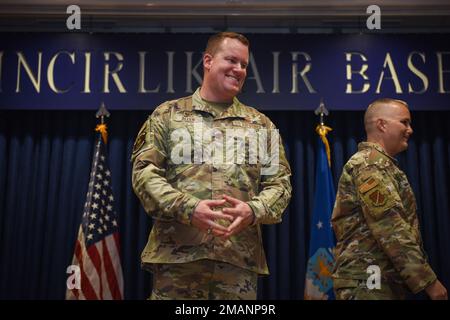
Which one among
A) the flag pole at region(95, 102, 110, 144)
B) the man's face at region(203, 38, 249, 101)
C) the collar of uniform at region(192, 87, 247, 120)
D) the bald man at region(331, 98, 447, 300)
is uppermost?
the flag pole at region(95, 102, 110, 144)

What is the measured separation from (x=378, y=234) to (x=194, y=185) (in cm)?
80

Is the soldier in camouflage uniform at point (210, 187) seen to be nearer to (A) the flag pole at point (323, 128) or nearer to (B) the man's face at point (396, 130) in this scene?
Result: (B) the man's face at point (396, 130)

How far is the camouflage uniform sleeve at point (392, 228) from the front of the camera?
2.32 meters

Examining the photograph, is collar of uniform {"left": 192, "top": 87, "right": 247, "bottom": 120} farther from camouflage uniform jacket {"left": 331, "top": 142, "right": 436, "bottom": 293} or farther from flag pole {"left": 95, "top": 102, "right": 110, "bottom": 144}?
flag pole {"left": 95, "top": 102, "right": 110, "bottom": 144}

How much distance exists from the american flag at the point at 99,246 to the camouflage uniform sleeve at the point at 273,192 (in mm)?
1724

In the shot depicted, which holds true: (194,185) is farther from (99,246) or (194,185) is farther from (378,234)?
(99,246)

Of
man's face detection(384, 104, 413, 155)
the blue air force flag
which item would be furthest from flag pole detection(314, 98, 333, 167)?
man's face detection(384, 104, 413, 155)

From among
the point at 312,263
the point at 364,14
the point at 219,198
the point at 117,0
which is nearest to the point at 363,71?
the point at 364,14

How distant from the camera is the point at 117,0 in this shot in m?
4.18

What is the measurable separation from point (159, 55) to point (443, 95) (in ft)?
6.52

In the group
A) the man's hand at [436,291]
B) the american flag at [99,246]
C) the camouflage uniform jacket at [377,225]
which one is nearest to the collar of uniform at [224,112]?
the camouflage uniform jacket at [377,225]

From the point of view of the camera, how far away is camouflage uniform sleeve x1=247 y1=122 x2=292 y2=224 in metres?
2.03

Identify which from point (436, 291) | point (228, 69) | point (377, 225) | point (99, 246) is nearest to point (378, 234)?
point (377, 225)

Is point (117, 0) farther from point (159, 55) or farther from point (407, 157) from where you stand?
point (407, 157)
